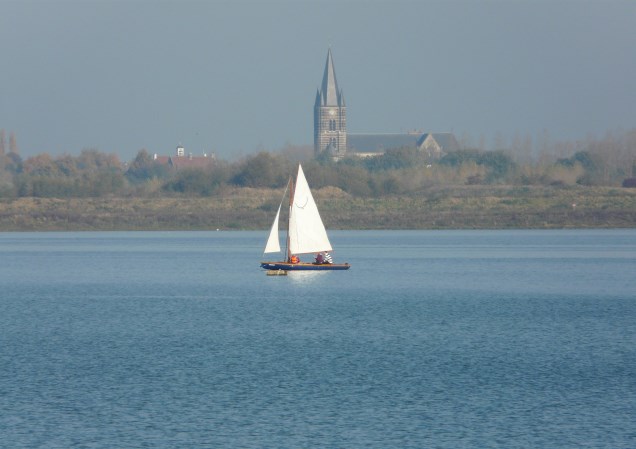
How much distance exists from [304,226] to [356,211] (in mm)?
85577

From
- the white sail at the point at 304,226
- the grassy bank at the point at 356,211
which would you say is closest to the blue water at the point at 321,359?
the white sail at the point at 304,226

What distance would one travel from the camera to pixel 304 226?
75.8 m

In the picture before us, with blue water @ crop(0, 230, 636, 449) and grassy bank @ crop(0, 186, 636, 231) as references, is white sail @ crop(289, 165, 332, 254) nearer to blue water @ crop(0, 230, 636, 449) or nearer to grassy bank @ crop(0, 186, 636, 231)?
blue water @ crop(0, 230, 636, 449)

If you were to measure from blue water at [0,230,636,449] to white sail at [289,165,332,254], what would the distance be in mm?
2701

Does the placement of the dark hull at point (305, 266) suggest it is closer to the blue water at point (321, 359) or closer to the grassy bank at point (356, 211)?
the blue water at point (321, 359)

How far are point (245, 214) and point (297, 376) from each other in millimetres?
121792

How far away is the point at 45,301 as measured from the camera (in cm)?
6381

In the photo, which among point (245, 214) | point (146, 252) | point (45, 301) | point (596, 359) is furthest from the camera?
point (245, 214)

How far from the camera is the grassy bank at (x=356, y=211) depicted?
152 meters

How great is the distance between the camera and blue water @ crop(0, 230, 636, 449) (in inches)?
1152

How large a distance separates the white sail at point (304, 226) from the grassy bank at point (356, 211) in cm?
7815

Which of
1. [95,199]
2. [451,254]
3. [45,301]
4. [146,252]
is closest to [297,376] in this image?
[45,301]

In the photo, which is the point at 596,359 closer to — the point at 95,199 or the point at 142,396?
the point at 142,396

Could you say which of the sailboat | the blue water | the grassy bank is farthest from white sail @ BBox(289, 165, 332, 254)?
the grassy bank
